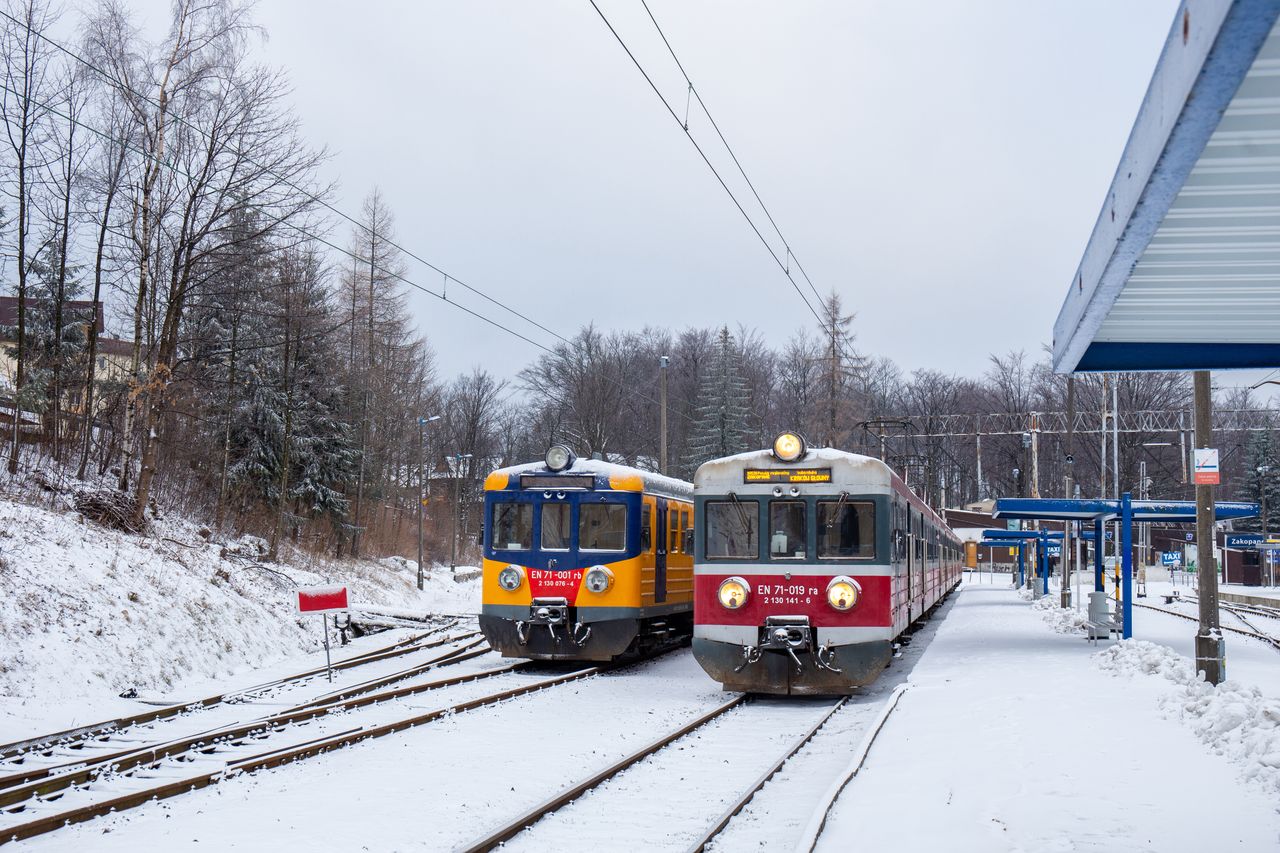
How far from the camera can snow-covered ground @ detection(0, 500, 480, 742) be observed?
11.8 metres

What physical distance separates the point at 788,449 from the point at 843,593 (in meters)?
1.74

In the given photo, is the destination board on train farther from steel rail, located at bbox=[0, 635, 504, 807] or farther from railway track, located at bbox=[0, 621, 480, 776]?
railway track, located at bbox=[0, 621, 480, 776]

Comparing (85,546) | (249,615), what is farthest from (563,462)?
(85,546)

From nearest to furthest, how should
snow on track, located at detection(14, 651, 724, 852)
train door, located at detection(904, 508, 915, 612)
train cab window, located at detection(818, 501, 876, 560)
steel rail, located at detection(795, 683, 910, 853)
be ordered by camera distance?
steel rail, located at detection(795, 683, 910, 853), snow on track, located at detection(14, 651, 724, 852), train cab window, located at detection(818, 501, 876, 560), train door, located at detection(904, 508, 915, 612)

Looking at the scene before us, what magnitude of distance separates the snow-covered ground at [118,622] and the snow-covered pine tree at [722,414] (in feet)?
142

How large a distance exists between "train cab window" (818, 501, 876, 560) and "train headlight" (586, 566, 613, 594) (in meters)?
3.80

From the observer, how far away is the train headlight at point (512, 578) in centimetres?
1581

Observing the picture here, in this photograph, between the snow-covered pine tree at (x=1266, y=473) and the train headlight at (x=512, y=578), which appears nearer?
the train headlight at (x=512, y=578)

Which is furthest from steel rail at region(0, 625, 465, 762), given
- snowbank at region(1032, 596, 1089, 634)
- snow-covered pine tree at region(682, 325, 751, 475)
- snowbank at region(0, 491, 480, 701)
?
snow-covered pine tree at region(682, 325, 751, 475)

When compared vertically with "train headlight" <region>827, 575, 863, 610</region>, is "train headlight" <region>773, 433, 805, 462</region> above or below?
above

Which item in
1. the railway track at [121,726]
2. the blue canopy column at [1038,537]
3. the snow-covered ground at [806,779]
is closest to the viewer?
the snow-covered ground at [806,779]

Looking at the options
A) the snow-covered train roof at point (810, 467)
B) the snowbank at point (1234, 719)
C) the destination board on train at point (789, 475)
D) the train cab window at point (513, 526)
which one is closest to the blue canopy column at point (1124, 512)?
the snowbank at point (1234, 719)

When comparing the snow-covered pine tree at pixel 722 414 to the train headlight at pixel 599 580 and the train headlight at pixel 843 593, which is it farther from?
the train headlight at pixel 843 593

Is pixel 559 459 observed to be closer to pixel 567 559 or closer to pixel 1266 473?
pixel 567 559
